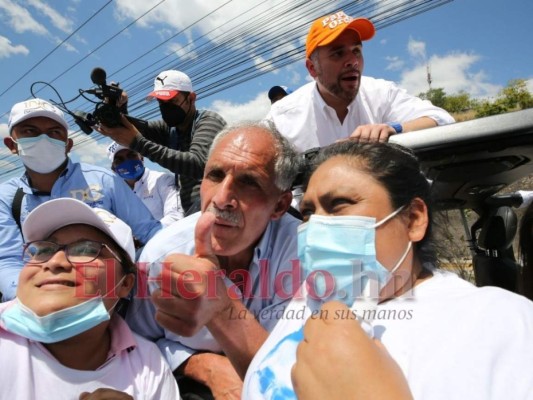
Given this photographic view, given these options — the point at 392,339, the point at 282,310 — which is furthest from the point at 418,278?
the point at 282,310

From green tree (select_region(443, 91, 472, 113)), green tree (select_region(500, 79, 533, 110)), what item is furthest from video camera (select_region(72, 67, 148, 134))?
green tree (select_region(443, 91, 472, 113))

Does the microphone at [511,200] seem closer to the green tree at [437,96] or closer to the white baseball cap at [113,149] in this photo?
the white baseball cap at [113,149]

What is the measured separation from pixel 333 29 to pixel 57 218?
6.22 feet

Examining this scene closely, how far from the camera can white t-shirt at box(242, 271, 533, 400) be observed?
946mm

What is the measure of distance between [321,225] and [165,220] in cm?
228

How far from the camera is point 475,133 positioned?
144cm

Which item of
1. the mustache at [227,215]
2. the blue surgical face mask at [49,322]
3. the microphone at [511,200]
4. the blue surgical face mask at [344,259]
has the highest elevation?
the microphone at [511,200]

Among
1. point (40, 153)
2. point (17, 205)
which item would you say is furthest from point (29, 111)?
point (17, 205)

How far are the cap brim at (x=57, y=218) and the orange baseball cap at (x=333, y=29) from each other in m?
1.70

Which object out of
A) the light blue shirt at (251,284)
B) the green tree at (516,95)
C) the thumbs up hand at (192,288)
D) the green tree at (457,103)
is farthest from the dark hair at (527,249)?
the green tree at (457,103)

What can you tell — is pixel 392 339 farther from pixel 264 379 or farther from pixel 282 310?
pixel 282 310

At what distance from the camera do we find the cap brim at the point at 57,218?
1651 mm

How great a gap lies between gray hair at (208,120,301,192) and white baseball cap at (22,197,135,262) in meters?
0.70

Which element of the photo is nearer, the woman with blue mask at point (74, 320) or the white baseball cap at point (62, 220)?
the woman with blue mask at point (74, 320)
